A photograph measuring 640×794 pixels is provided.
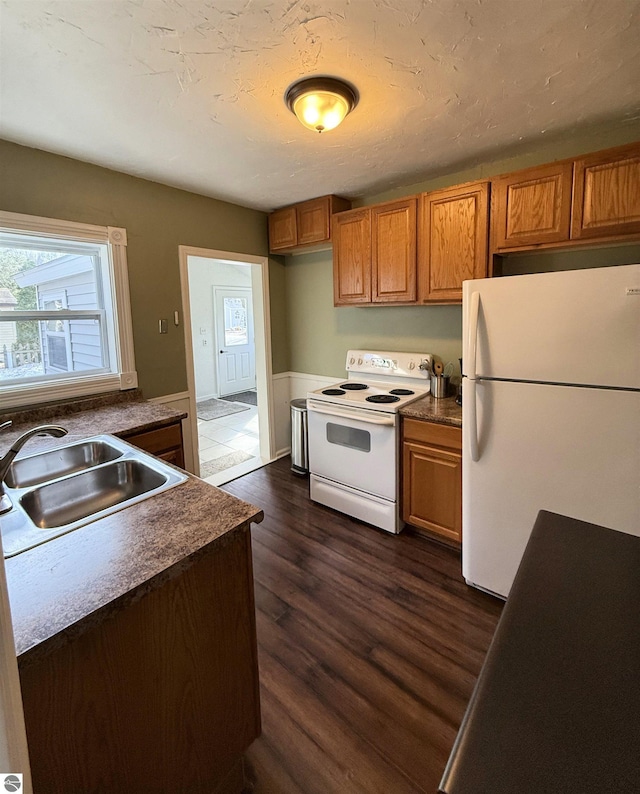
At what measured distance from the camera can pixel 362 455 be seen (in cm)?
272

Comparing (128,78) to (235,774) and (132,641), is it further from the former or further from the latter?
(235,774)

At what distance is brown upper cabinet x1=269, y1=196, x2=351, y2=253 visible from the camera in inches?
125

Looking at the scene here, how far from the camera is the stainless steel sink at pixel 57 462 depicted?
1.67 meters

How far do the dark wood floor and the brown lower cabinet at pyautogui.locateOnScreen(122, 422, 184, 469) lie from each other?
824 mm

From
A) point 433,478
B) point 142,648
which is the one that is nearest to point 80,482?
point 142,648

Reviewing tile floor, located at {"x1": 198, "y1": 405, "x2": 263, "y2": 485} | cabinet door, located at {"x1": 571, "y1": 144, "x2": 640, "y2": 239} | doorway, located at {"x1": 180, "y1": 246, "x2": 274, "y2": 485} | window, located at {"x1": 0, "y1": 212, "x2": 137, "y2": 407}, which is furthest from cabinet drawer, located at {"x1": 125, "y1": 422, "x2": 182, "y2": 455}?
cabinet door, located at {"x1": 571, "y1": 144, "x2": 640, "y2": 239}

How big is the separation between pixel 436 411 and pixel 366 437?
51 centimetres

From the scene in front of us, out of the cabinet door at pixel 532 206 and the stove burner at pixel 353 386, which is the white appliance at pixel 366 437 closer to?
the stove burner at pixel 353 386

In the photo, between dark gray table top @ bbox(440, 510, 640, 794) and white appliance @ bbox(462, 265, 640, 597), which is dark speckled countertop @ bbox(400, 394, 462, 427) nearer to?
white appliance @ bbox(462, 265, 640, 597)

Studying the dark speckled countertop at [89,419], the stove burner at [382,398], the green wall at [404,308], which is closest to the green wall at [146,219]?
the dark speckled countertop at [89,419]

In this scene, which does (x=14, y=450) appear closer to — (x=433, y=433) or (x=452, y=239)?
(x=433, y=433)

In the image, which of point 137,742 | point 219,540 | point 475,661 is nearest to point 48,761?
point 137,742

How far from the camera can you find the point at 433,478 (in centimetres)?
246

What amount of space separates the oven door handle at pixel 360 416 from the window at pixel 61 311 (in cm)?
134
